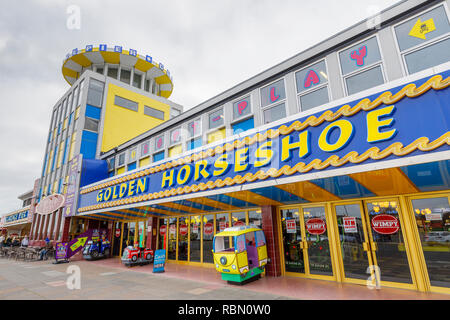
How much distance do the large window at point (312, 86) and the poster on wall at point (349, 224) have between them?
14.1 ft

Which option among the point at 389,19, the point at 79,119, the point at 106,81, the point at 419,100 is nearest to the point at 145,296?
the point at 419,100

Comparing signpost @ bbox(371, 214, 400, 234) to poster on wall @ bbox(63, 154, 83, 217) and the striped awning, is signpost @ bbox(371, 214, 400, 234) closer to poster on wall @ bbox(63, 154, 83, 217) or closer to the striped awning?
the striped awning

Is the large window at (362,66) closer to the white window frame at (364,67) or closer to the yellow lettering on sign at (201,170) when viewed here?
the white window frame at (364,67)

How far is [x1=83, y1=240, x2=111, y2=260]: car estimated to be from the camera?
17.0 metres

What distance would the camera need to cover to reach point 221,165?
8.59 m

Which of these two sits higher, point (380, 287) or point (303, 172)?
point (303, 172)

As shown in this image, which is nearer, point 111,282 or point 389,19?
point 389,19

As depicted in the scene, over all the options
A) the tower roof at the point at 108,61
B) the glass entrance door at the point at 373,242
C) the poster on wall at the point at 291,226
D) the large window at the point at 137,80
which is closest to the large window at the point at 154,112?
the large window at the point at 137,80

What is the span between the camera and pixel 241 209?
37.9 ft

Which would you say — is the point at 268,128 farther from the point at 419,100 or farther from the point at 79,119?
the point at 79,119

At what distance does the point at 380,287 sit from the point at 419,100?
224 inches

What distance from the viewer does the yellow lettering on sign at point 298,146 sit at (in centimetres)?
652
